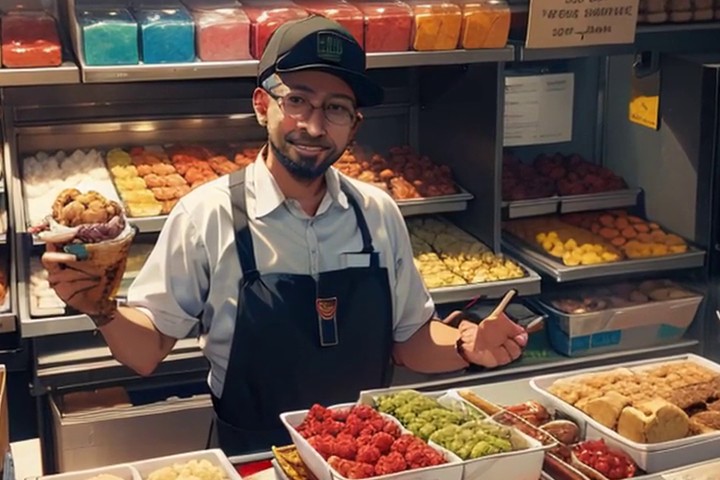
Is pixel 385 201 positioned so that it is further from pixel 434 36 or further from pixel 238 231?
pixel 434 36

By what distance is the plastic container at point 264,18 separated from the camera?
11.0 ft

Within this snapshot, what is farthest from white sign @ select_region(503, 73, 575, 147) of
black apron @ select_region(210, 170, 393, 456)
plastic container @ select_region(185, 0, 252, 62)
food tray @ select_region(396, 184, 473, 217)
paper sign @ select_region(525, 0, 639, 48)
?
black apron @ select_region(210, 170, 393, 456)

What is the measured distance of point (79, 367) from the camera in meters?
3.25

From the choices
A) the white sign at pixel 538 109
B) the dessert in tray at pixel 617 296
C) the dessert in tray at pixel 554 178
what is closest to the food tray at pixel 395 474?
the dessert in tray at pixel 617 296

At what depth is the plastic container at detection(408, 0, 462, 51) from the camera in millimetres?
3510

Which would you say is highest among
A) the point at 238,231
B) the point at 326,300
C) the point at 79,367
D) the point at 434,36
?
the point at 434,36

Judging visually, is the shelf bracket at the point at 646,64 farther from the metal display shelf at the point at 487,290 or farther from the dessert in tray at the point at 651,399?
the dessert in tray at the point at 651,399

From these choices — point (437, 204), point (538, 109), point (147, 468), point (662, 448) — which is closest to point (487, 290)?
point (437, 204)

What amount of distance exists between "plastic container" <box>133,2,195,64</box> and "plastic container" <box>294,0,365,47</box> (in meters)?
0.49

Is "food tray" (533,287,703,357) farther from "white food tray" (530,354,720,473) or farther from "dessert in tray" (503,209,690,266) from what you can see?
"white food tray" (530,354,720,473)

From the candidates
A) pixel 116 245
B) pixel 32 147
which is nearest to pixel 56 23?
pixel 32 147

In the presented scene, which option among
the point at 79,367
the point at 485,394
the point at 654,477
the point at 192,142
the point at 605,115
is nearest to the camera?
the point at 654,477

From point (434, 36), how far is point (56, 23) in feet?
4.14

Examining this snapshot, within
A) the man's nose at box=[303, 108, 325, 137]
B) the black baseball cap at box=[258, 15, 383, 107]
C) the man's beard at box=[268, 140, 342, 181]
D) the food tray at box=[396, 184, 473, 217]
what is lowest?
the food tray at box=[396, 184, 473, 217]
